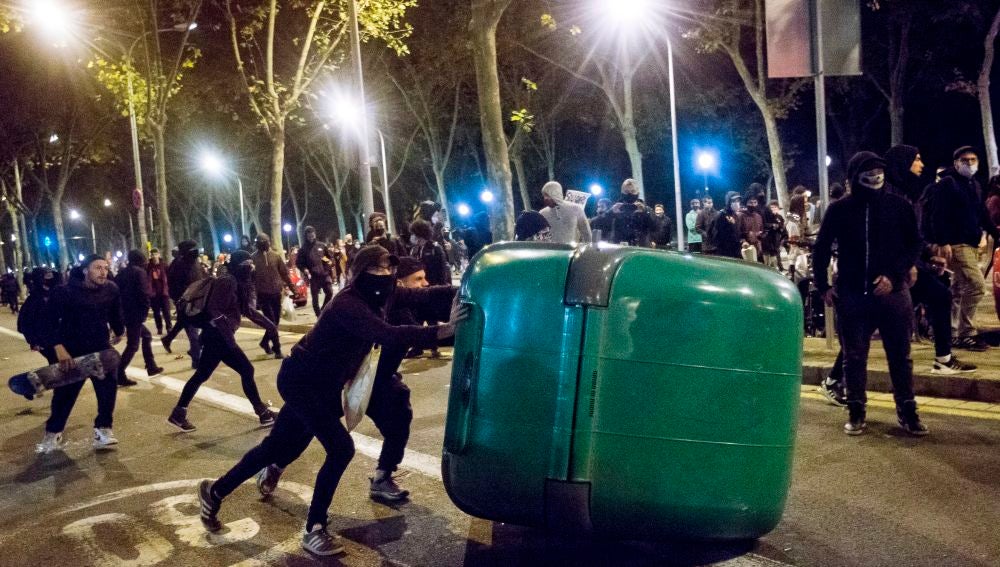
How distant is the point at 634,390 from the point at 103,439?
222 inches

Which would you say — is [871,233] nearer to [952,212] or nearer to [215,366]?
[952,212]

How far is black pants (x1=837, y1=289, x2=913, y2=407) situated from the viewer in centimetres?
582

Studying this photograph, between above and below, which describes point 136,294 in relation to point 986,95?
below

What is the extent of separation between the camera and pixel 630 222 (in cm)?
1080

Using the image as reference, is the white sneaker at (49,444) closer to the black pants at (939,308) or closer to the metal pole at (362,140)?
the black pants at (939,308)

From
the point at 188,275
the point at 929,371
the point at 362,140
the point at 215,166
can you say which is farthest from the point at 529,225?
the point at 215,166

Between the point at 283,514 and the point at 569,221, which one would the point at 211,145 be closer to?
the point at 569,221

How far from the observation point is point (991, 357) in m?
7.70

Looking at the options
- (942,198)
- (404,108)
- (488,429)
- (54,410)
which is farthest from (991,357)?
(404,108)

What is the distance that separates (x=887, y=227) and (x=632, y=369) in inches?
121

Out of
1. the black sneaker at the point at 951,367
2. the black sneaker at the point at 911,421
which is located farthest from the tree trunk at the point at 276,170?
the black sneaker at the point at 911,421

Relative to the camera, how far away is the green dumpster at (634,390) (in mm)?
3600

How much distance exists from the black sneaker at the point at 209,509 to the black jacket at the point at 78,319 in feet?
10.3

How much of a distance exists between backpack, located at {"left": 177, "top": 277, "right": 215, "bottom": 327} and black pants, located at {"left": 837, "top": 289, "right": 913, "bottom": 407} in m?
5.49
